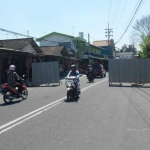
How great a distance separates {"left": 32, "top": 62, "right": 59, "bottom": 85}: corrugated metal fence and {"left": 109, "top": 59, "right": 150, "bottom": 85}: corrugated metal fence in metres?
4.84

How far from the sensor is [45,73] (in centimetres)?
2194

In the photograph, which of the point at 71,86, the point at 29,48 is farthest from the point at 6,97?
the point at 29,48

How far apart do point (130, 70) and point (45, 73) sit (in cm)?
728

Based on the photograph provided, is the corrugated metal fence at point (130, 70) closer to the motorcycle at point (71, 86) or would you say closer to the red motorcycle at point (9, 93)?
the motorcycle at point (71, 86)

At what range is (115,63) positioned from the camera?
65.0ft

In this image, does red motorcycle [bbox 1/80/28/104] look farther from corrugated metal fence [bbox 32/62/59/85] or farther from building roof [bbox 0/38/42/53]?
building roof [bbox 0/38/42/53]

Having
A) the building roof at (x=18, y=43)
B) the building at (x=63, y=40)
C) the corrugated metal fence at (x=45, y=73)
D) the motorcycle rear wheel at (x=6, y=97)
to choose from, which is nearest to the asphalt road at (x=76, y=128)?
the motorcycle rear wheel at (x=6, y=97)

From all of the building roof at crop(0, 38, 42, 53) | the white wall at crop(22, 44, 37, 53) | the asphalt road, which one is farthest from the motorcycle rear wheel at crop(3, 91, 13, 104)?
the white wall at crop(22, 44, 37, 53)

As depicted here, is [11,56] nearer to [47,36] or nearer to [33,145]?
[33,145]

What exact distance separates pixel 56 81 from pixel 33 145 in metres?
16.5

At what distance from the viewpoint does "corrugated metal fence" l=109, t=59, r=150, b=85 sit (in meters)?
19.2

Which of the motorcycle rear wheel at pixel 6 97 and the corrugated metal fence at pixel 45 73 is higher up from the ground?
the corrugated metal fence at pixel 45 73

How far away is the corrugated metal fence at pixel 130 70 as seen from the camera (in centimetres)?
1922

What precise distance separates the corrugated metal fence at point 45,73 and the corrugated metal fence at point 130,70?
15.9 ft
